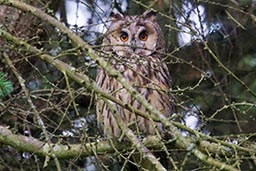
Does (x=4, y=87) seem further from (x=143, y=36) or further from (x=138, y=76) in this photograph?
(x=143, y=36)

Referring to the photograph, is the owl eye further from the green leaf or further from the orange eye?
the green leaf

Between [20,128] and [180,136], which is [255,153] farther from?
[20,128]

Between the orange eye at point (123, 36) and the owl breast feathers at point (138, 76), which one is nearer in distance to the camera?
the owl breast feathers at point (138, 76)

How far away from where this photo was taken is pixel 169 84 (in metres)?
4.54

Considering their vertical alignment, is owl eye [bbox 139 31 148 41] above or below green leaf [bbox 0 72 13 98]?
above

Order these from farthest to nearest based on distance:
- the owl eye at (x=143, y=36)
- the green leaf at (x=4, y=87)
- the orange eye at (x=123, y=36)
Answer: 1. the owl eye at (x=143, y=36)
2. the orange eye at (x=123, y=36)
3. the green leaf at (x=4, y=87)

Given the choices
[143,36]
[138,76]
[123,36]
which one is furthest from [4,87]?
[143,36]

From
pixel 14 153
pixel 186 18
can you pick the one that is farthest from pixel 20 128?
pixel 186 18

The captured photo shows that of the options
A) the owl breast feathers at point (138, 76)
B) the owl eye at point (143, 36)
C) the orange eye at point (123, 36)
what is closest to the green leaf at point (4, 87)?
the owl breast feathers at point (138, 76)

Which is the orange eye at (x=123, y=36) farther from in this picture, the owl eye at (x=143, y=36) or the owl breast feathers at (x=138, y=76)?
the owl eye at (x=143, y=36)

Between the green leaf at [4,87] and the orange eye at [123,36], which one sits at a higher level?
the orange eye at [123,36]

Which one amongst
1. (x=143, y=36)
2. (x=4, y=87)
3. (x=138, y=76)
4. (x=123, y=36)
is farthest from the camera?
(x=143, y=36)

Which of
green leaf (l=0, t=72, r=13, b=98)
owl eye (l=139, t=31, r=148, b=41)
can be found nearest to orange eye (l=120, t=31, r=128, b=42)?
owl eye (l=139, t=31, r=148, b=41)

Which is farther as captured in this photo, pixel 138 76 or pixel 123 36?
pixel 123 36
